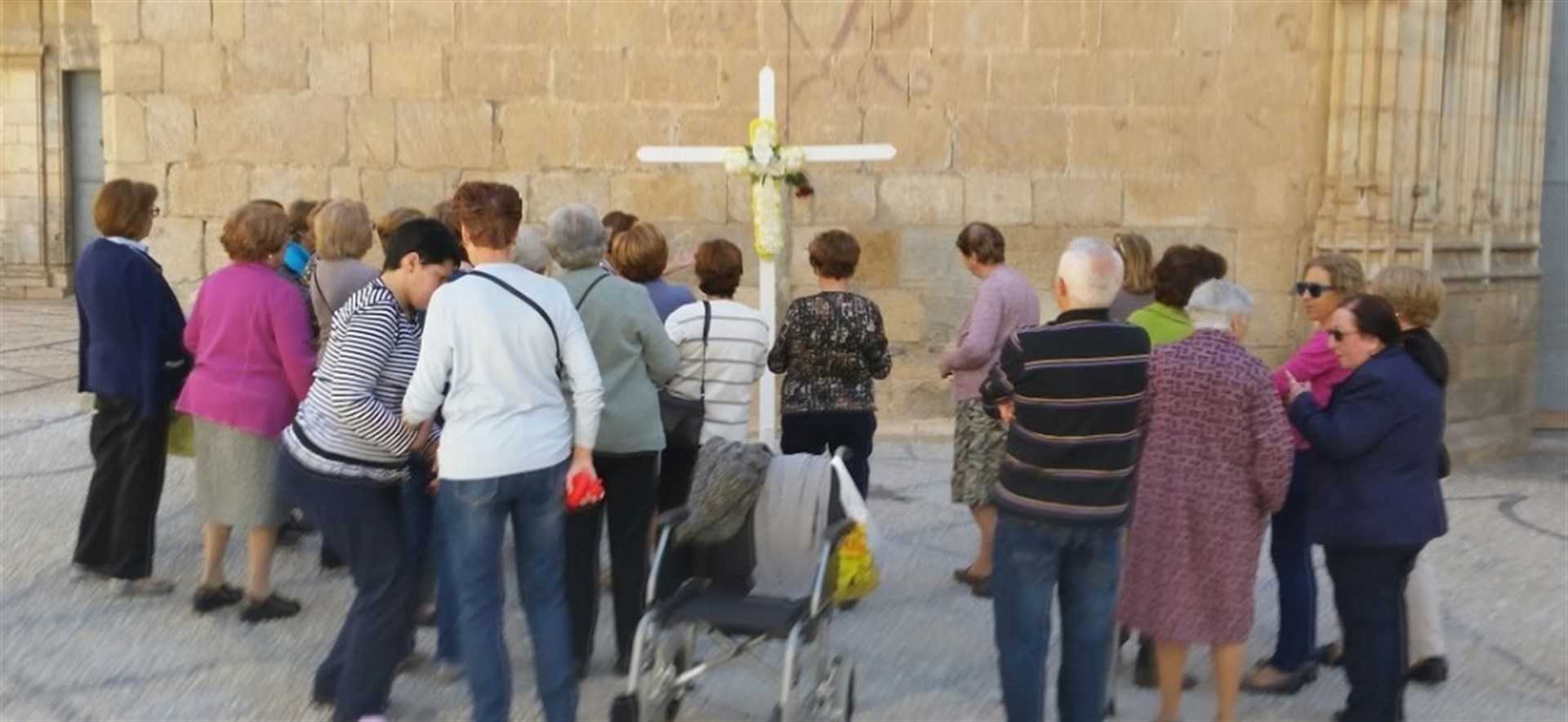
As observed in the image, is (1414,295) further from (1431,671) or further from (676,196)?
(676,196)

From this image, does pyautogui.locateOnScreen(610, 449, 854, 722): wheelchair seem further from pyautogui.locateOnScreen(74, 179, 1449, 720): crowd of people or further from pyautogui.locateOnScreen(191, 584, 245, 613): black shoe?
pyautogui.locateOnScreen(191, 584, 245, 613): black shoe

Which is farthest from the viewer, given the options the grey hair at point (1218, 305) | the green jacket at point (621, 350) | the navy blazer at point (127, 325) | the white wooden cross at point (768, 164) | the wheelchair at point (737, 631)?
the white wooden cross at point (768, 164)

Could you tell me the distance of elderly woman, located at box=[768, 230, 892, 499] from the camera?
6.03m

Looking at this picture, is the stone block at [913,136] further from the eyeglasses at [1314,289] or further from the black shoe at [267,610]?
the black shoe at [267,610]

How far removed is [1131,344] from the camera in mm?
4414

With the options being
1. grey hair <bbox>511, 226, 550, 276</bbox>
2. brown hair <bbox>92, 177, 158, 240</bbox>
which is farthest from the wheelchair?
brown hair <bbox>92, 177, 158, 240</bbox>

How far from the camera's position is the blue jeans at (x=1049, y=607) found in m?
4.50

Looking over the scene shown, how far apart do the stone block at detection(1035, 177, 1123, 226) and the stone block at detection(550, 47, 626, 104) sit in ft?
8.47

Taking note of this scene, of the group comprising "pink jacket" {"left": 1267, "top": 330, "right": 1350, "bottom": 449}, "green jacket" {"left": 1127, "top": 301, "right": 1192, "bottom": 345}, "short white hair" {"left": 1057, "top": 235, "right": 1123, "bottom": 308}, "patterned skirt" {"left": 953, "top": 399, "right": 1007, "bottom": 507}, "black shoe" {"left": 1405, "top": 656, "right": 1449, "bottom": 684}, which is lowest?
"black shoe" {"left": 1405, "top": 656, "right": 1449, "bottom": 684}

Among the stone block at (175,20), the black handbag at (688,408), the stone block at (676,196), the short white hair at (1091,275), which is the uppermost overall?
the stone block at (175,20)

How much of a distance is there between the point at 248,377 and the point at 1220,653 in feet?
10.9

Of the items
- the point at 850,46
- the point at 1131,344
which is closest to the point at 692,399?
the point at 1131,344

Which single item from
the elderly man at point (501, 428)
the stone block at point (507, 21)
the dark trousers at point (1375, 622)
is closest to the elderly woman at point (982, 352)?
the dark trousers at point (1375, 622)

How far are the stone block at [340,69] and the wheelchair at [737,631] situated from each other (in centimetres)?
556
